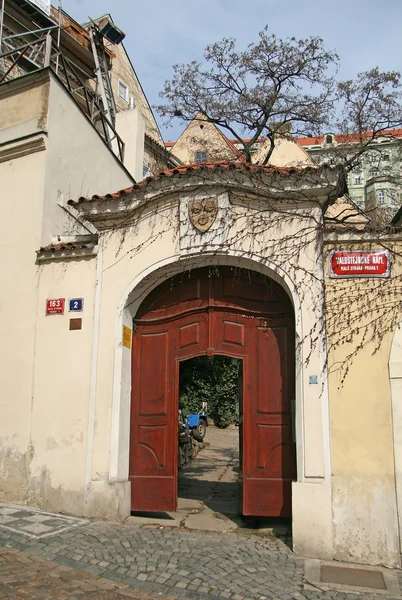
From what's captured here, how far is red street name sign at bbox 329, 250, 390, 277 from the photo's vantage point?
6402mm

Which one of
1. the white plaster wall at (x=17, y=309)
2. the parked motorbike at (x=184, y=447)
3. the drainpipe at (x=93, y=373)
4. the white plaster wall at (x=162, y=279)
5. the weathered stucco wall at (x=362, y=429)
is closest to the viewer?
the weathered stucco wall at (x=362, y=429)

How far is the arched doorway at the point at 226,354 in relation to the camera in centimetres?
680

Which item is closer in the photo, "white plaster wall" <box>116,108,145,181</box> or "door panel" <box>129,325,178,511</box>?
"door panel" <box>129,325,178,511</box>

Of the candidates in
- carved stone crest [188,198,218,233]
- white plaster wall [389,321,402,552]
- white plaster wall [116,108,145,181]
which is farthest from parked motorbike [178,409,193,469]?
white plaster wall [116,108,145,181]

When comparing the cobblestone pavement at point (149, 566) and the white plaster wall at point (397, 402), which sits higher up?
the white plaster wall at point (397, 402)

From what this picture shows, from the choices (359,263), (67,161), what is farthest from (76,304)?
(359,263)

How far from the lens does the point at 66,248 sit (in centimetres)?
778

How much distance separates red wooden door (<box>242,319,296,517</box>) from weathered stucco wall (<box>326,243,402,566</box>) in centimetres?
77

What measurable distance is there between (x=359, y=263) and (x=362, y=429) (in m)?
1.96

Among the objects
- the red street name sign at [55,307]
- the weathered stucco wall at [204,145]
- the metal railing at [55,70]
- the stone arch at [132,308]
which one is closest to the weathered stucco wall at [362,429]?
the stone arch at [132,308]

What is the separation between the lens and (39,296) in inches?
312

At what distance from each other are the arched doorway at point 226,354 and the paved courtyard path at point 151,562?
Answer: 530 millimetres

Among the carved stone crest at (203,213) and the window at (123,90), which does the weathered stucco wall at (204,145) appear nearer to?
the window at (123,90)

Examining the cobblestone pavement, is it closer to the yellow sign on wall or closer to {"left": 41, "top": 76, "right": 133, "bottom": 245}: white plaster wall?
the yellow sign on wall
